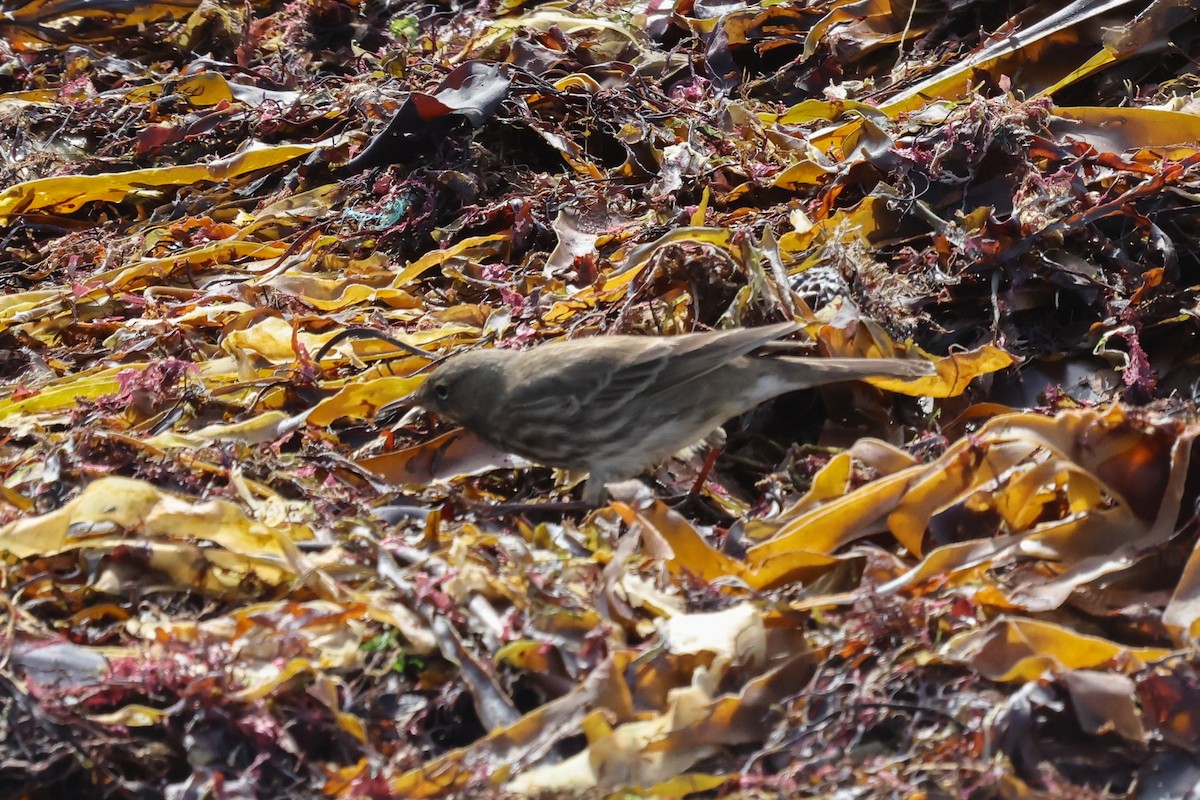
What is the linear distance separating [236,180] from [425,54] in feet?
3.86

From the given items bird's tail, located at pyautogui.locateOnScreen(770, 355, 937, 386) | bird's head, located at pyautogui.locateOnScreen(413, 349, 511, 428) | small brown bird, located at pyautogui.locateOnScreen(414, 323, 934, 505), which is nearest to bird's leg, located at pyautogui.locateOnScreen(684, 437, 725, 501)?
small brown bird, located at pyautogui.locateOnScreen(414, 323, 934, 505)

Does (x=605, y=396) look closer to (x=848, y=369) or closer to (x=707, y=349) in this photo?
(x=707, y=349)

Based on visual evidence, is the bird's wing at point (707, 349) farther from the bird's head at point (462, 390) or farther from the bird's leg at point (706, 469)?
the bird's head at point (462, 390)

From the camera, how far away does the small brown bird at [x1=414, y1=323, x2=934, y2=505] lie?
391 centimetres

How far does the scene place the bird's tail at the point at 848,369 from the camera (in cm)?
361

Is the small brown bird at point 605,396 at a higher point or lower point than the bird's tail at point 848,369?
lower

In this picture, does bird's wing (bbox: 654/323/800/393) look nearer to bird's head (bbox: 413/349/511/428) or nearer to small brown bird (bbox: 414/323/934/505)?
small brown bird (bbox: 414/323/934/505)

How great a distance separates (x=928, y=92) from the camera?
480 cm

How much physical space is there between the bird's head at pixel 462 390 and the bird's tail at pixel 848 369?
928mm

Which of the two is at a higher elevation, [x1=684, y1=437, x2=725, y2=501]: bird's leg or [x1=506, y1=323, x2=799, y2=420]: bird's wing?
[x1=506, y1=323, x2=799, y2=420]: bird's wing

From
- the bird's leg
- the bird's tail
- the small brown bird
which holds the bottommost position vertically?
the bird's leg

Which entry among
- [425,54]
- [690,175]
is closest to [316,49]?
[425,54]

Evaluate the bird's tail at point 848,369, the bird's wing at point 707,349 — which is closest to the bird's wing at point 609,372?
the bird's wing at point 707,349

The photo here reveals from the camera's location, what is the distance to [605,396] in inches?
159
